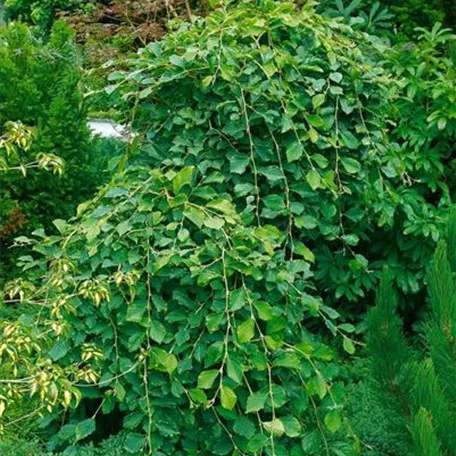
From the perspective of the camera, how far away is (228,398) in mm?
3227

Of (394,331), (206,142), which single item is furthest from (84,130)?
(394,331)

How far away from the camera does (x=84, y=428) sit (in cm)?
342

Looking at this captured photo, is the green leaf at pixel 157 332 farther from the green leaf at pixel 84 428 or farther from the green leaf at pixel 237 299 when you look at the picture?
the green leaf at pixel 84 428

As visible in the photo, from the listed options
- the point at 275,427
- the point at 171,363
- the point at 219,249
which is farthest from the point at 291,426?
the point at 219,249

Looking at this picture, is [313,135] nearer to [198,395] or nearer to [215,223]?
[215,223]

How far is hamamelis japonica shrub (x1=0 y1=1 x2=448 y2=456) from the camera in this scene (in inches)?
131

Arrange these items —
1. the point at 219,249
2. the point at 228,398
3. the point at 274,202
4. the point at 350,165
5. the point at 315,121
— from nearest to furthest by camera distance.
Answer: the point at 228,398, the point at 219,249, the point at 274,202, the point at 315,121, the point at 350,165

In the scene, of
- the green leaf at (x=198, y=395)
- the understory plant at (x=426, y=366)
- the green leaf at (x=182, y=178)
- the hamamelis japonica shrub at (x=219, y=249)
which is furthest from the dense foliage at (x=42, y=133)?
the understory plant at (x=426, y=366)

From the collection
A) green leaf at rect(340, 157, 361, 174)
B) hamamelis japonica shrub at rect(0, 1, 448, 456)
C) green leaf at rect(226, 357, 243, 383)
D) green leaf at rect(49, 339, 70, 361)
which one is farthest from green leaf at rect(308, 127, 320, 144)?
green leaf at rect(49, 339, 70, 361)

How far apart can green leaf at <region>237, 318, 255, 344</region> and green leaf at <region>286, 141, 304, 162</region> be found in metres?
0.89

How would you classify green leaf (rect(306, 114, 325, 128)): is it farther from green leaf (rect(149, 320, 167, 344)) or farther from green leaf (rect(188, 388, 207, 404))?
green leaf (rect(188, 388, 207, 404))

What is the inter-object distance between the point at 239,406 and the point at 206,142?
119cm

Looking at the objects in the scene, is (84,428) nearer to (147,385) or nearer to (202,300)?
(147,385)

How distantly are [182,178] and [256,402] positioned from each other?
902 millimetres
